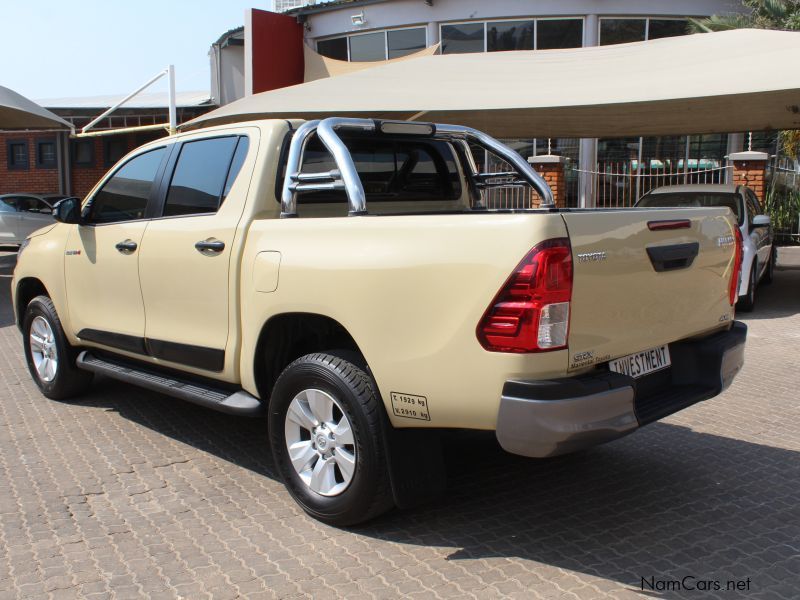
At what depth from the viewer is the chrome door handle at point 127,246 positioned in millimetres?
4965

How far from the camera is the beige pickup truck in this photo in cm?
313

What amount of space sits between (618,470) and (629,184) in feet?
50.3

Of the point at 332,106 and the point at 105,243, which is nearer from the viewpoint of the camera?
the point at 105,243

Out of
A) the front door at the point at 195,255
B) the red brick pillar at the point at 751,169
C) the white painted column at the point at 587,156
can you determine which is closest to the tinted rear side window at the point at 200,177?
the front door at the point at 195,255

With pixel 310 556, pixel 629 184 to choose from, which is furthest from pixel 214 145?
pixel 629 184

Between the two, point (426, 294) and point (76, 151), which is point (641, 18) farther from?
point (426, 294)

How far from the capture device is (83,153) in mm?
24859

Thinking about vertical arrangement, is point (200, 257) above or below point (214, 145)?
below

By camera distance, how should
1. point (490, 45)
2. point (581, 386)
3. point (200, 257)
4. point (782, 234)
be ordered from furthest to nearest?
point (490, 45) < point (782, 234) < point (200, 257) < point (581, 386)

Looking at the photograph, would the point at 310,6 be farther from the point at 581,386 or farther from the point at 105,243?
the point at 581,386

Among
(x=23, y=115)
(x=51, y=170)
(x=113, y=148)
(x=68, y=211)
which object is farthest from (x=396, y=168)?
(x=51, y=170)

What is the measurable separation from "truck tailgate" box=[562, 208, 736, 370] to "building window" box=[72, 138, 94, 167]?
2378 cm

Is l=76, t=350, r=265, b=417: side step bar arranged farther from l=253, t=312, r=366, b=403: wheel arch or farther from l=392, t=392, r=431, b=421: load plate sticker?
l=392, t=392, r=431, b=421: load plate sticker

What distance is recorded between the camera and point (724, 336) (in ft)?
13.3
